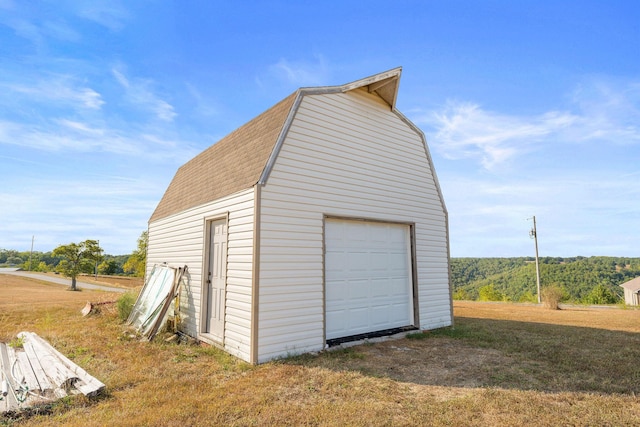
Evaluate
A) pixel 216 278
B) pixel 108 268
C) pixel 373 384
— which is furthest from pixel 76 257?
pixel 373 384

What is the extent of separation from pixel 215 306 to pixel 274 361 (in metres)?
2.11

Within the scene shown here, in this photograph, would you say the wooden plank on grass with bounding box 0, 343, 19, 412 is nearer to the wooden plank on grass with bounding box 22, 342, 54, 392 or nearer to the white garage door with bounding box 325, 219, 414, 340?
the wooden plank on grass with bounding box 22, 342, 54, 392

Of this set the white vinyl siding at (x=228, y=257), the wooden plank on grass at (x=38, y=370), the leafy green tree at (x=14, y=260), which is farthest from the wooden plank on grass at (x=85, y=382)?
the leafy green tree at (x=14, y=260)

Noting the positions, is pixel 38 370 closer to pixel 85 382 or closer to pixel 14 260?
pixel 85 382

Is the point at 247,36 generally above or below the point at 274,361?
above

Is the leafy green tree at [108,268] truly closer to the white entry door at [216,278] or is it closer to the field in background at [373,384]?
the field in background at [373,384]

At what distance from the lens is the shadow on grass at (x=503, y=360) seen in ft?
14.8

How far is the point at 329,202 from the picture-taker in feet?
21.3

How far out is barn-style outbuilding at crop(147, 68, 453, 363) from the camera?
18.5 ft

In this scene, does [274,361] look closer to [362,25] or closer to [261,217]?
[261,217]

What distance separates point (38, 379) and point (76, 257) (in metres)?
29.1

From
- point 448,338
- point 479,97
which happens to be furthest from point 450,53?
point 448,338

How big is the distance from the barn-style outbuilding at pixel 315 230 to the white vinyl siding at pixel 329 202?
0.08ft

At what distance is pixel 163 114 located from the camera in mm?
8914
